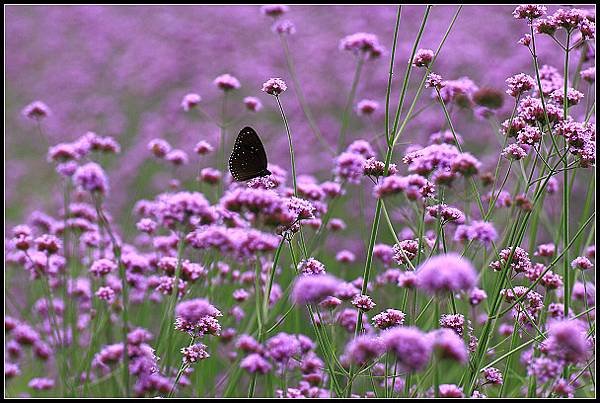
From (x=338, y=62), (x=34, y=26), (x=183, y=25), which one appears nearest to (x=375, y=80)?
(x=338, y=62)

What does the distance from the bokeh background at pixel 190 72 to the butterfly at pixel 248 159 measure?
2781 mm

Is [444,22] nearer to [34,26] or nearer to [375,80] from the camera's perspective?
[375,80]

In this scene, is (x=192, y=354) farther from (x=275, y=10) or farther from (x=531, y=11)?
(x=275, y=10)

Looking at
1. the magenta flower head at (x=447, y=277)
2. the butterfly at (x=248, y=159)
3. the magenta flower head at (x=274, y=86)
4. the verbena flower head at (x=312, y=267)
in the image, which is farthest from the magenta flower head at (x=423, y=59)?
the magenta flower head at (x=447, y=277)

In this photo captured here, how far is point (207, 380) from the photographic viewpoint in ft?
9.52

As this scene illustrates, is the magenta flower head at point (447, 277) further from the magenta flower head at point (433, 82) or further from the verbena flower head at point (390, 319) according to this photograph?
the magenta flower head at point (433, 82)

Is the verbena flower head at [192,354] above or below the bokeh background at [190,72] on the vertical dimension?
below

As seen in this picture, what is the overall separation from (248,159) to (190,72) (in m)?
5.26

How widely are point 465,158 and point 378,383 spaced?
1400 mm

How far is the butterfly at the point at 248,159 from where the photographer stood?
230 centimetres

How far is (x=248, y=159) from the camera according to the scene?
2.35 meters

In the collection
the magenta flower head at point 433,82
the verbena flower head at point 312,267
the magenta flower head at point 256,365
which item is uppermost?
the magenta flower head at point 433,82

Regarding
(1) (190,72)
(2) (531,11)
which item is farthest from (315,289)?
(1) (190,72)

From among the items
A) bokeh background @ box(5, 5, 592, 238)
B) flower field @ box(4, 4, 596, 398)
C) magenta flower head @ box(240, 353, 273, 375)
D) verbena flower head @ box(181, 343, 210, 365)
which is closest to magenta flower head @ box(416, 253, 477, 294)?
flower field @ box(4, 4, 596, 398)
